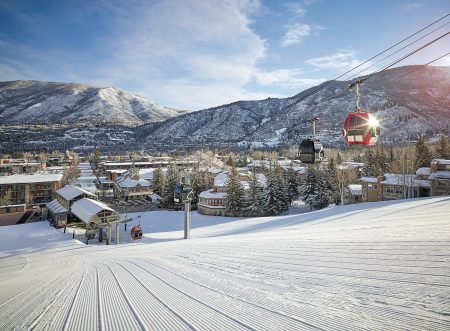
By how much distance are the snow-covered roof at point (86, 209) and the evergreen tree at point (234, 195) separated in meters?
15.7

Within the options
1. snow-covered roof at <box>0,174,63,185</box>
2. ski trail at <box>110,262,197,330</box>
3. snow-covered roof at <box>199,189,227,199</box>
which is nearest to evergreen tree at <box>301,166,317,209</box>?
snow-covered roof at <box>199,189,227,199</box>

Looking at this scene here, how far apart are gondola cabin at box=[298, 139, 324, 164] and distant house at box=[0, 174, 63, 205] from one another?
45.6m

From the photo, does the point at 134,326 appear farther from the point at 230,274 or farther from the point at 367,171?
the point at 367,171

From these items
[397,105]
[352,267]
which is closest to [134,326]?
[352,267]

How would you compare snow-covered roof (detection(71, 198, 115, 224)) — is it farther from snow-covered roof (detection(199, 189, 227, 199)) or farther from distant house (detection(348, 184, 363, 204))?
distant house (detection(348, 184, 363, 204))

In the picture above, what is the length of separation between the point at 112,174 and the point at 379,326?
73.4 meters

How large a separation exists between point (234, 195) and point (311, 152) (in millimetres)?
26649

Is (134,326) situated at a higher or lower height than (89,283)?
higher

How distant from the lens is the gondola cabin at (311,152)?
12.3m

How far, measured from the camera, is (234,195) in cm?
3841

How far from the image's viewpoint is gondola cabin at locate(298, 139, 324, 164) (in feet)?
40.3

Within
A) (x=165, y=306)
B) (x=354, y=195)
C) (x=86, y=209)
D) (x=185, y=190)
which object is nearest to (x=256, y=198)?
(x=354, y=195)

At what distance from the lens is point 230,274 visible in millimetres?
6164

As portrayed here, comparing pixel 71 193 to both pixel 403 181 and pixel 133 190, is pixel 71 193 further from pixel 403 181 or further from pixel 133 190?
pixel 403 181
